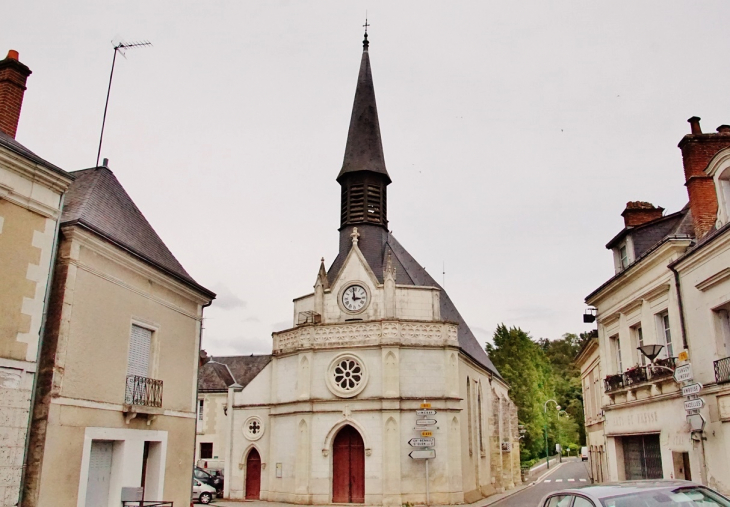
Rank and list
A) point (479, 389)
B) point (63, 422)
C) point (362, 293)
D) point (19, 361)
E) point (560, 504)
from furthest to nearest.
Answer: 1. point (479, 389)
2. point (362, 293)
3. point (63, 422)
4. point (19, 361)
5. point (560, 504)

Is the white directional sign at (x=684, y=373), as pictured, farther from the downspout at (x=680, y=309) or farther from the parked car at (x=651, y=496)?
the parked car at (x=651, y=496)

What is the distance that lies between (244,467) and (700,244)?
74.4 ft

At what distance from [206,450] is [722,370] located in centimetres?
3330

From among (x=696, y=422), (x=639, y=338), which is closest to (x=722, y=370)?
(x=696, y=422)

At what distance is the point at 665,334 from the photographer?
619 inches

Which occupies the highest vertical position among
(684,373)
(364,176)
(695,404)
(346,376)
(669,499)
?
(364,176)

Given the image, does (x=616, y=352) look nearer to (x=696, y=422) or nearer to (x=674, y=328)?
(x=674, y=328)

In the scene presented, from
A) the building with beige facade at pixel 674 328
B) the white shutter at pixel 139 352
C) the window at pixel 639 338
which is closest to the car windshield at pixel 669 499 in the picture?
the building with beige facade at pixel 674 328

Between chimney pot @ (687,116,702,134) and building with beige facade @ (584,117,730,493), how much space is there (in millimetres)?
35

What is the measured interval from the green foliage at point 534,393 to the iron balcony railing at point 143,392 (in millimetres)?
48415

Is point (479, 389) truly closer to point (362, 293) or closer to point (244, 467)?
point (362, 293)

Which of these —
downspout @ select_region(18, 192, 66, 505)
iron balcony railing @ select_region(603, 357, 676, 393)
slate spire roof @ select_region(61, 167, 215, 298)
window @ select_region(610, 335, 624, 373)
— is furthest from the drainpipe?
downspout @ select_region(18, 192, 66, 505)

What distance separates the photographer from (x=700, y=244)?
1333 cm

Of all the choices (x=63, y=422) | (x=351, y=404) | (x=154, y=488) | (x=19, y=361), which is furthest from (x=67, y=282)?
(x=351, y=404)
